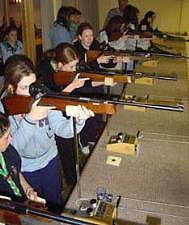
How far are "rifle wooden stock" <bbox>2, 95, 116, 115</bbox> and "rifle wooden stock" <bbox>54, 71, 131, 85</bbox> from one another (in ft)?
2.20

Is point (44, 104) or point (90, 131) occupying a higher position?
point (44, 104)

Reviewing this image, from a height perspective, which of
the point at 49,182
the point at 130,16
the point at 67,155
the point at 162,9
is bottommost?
the point at 67,155

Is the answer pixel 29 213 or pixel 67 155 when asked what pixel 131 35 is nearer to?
pixel 67 155

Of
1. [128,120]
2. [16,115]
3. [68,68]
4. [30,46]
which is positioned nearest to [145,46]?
[30,46]

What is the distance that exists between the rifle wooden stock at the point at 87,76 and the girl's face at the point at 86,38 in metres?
0.72

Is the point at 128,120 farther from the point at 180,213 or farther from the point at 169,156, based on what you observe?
the point at 180,213

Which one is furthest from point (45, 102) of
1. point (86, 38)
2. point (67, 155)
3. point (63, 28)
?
point (63, 28)

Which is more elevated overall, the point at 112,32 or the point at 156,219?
the point at 112,32

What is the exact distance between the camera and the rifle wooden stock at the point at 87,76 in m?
2.37

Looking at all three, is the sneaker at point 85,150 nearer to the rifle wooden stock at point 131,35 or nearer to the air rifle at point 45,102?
the air rifle at point 45,102

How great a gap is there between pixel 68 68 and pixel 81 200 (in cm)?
99

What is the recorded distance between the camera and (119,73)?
2.60m

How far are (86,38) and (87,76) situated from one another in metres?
0.75

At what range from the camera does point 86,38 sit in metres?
3.14
